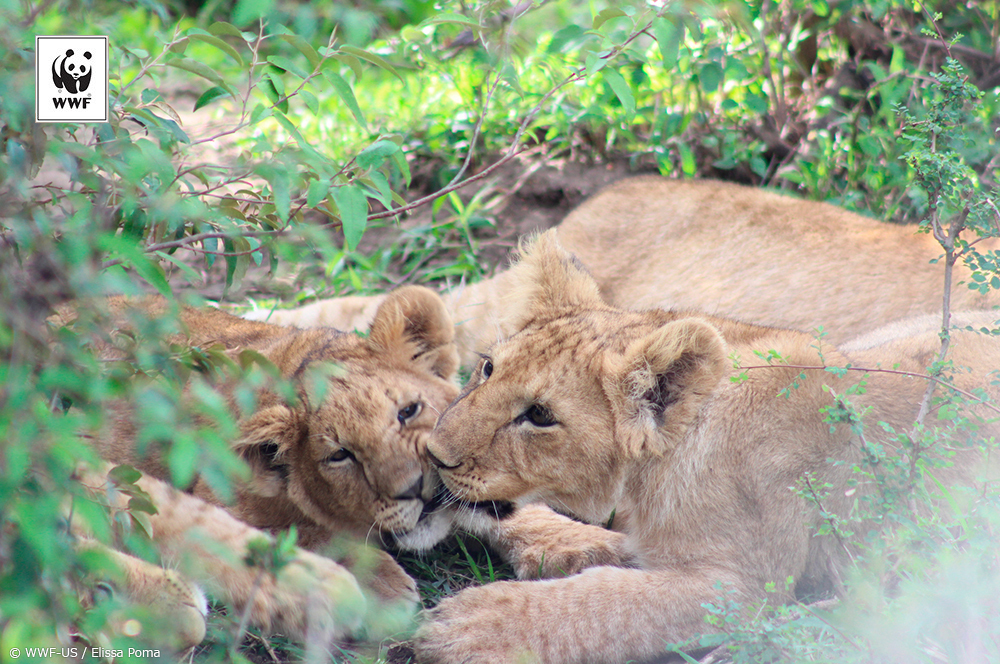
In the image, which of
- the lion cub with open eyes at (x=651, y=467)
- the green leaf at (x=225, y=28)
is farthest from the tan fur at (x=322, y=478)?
the green leaf at (x=225, y=28)

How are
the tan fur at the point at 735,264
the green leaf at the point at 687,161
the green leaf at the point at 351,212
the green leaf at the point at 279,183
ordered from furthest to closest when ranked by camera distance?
the green leaf at the point at 687,161, the tan fur at the point at 735,264, the green leaf at the point at 351,212, the green leaf at the point at 279,183

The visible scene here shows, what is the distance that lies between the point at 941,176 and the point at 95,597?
3.01 m

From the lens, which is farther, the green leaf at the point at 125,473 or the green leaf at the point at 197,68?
the green leaf at the point at 197,68

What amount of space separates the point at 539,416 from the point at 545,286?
761mm

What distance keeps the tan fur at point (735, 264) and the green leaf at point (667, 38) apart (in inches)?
54.7

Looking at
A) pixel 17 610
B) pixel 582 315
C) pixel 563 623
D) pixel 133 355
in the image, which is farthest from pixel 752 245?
pixel 17 610

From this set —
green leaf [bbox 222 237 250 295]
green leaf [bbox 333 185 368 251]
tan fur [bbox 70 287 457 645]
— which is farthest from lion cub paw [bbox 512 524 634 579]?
green leaf [bbox 333 185 368 251]

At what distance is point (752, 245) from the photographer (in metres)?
4.85

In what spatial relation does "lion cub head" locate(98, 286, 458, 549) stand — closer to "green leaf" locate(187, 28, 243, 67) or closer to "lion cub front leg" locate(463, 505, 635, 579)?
"lion cub front leg" locate(463, 505, 635, 579)

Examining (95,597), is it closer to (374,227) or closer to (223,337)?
(223,337)

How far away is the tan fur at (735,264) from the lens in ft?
14.4

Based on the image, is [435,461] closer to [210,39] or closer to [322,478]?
[322,478]

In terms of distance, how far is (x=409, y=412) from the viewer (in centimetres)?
336

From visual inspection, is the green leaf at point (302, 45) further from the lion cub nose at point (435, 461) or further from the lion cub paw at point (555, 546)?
the lion cub paw at point (555, 546)
